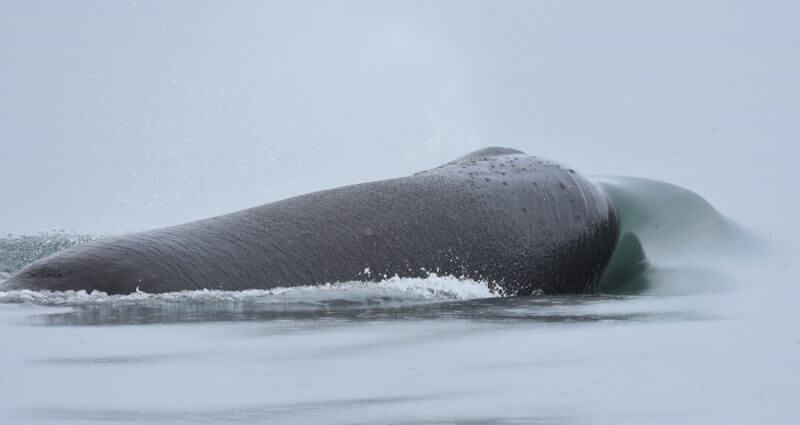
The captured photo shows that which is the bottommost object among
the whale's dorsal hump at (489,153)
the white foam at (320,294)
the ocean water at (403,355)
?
the ocean water at (403,355)

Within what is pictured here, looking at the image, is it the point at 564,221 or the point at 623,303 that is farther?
the point at 564,221

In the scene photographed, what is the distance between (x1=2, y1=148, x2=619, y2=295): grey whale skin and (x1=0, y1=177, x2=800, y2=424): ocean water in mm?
281

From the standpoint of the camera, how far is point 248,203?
147 feet

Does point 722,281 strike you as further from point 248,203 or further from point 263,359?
point 248,203

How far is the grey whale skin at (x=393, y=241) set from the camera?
16.0 meters

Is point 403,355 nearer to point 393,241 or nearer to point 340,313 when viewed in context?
point 340,313

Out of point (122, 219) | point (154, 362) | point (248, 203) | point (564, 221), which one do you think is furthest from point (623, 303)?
point (248, 203)

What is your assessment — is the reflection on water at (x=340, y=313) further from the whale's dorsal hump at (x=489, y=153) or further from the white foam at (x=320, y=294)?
the whale's dorsal hump at (x=489, y=153)

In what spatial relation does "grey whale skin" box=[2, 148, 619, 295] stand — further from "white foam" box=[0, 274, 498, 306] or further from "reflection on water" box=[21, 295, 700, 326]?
"reflection on water" box=[21, 295, 700, 326]

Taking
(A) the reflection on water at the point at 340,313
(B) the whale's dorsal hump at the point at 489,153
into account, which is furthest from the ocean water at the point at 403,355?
(B) the whale's dorsal hump at the point at 489,153

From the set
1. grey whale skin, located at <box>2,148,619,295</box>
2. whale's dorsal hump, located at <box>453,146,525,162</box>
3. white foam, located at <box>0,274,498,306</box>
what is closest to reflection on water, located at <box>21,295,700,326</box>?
white foam, located at <box>0,274,498,306</box>

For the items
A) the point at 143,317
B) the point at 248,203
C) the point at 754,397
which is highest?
the point at 248,203

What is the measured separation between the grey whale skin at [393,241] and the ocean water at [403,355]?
28 cm

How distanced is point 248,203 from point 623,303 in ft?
93.3
